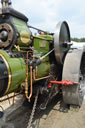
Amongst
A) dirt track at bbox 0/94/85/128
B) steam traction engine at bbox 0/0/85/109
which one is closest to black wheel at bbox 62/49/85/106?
steam traction engine at bbox 0/0/85/109

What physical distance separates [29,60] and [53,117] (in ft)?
5.35

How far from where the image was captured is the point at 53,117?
3.45m

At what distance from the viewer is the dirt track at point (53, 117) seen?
3.13 metres

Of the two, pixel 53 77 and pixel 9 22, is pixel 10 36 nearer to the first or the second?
pixel 9 22

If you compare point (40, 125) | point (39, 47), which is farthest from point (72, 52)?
point (40, 125)

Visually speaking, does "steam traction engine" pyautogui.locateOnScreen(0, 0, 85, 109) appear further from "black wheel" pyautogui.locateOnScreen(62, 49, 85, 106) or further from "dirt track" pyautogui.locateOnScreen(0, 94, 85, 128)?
"dirt track" pyautogui.locateOnScreen(0, 94, 85, 128)

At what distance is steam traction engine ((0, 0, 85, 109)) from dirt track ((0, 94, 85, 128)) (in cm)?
33

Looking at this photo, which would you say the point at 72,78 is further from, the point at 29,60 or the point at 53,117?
the point at 29,60

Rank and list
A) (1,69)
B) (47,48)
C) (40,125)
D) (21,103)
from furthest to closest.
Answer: (21,103) < (47,48) < (40,125) < (1,69)

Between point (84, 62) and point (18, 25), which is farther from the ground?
point (18, 25)

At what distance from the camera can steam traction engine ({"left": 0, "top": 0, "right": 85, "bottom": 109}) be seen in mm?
2258

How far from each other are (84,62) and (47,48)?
63.8 inches

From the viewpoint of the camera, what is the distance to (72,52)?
3.73 m

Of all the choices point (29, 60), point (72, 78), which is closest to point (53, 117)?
point (72, 78)
